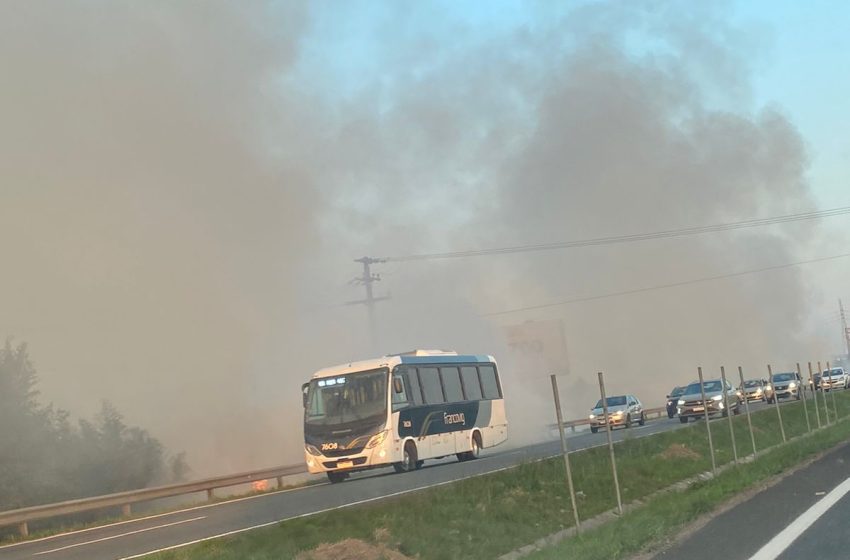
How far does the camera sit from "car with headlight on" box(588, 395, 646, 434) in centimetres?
4181

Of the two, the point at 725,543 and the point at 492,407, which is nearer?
the point at 725,543

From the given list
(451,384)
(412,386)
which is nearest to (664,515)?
(412,386)

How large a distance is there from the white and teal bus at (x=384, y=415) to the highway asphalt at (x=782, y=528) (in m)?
11.6

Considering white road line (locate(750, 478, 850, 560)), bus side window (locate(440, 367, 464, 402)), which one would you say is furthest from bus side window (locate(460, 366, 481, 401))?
white road line (locate(750, 478, 850, 560))

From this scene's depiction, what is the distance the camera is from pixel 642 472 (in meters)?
17.9

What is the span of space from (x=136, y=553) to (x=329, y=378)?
500 inches

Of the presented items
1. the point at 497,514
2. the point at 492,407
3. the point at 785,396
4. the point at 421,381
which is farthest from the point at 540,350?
the point at 497,514

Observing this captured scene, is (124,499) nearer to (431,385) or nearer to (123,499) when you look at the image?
(123,499)

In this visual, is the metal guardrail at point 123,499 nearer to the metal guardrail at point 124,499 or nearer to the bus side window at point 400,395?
the metal guardrail at point 124,499

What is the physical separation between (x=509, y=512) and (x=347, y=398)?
1250 cm

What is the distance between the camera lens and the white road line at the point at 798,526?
29.3 feet

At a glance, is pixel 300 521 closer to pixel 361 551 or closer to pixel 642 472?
pixel 361 551

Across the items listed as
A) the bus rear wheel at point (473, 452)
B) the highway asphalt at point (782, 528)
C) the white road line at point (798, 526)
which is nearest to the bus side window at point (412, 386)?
the bus rear wheel at point (473, 452)

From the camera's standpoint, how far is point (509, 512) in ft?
43.2
